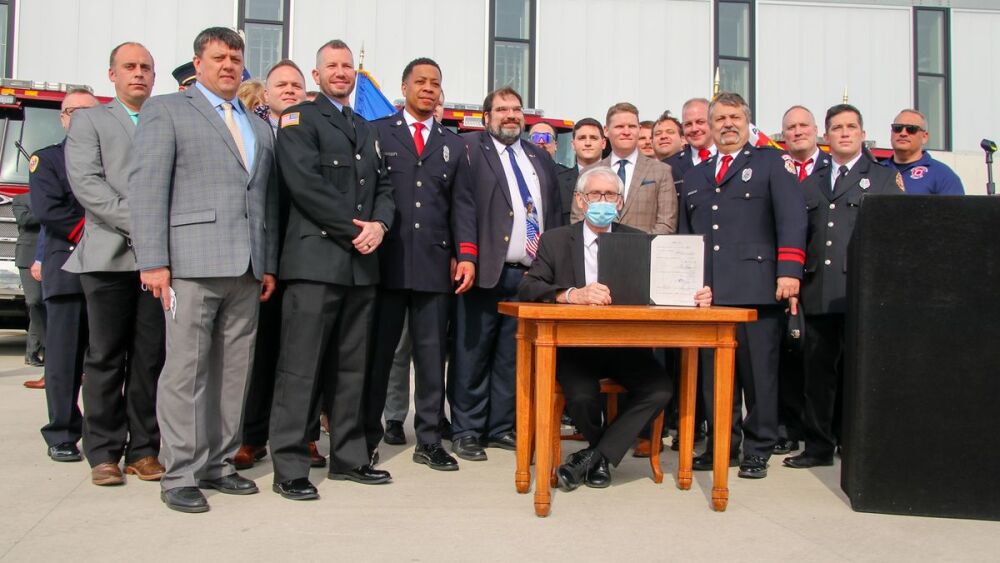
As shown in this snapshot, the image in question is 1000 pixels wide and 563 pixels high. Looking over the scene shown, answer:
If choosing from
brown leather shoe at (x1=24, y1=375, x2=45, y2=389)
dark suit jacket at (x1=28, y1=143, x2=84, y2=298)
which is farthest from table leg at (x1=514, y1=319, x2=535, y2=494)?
brown leather shoe at (x1=24, y1=375, x2=45, y2=389)

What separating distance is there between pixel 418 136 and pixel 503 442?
5.97 ft

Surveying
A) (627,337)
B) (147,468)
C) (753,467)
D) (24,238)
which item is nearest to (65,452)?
(147,468)

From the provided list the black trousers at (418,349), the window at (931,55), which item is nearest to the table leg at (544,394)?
the black trousers at (418,349)

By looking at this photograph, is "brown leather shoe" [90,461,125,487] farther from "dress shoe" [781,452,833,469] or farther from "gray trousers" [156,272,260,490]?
"dress shoe" [781,452,833,469]

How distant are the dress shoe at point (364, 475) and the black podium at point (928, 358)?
2111mm

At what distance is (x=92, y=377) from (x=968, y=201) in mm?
3942

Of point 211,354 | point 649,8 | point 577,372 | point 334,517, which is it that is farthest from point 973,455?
point 649,8

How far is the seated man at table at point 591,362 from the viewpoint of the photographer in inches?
172

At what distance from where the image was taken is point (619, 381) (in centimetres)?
454

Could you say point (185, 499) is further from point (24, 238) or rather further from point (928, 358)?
point (24, 238)

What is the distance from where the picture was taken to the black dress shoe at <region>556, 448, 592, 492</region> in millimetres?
→ 4250

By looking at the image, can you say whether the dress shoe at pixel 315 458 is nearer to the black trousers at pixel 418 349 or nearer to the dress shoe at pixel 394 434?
the black trousers at pixel 418 349

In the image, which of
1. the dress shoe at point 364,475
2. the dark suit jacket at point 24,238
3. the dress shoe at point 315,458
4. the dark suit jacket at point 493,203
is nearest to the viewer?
the dress shoe at point 364,475

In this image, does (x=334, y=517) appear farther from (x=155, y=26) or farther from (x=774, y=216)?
(x=155, y=26)
